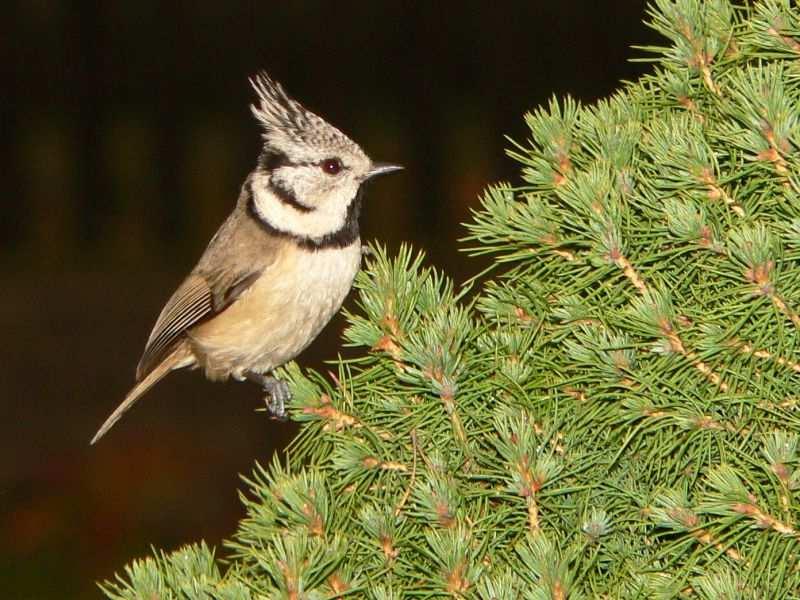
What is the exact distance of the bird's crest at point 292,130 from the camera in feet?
12.8

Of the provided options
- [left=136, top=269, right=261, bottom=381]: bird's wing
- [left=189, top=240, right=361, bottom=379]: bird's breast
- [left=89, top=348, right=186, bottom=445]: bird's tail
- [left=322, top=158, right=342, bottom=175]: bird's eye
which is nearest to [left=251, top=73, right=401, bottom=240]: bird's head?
[left=322, top=158, right=342, bottom=175]: bird's eye

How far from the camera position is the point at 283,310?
3984 mm

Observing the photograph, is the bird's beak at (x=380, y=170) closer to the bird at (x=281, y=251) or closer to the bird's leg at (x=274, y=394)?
the bird at (x=281, y=251)

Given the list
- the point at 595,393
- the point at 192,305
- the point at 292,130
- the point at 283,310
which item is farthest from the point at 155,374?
the point at 595,393

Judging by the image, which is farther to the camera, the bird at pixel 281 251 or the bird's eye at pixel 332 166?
the bird's eye at pixel 332 166

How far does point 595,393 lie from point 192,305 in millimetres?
2416

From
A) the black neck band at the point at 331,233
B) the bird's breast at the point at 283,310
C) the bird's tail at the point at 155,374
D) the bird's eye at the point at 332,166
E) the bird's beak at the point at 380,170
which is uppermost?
the bird's beak at the point at 380,170

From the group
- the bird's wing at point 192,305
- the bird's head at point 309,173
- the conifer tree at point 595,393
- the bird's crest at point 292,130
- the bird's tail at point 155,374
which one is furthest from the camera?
the bird's tail at point 155,374

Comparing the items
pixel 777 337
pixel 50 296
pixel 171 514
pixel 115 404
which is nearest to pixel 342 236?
pixel 777 337

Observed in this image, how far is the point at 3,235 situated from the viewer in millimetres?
9984

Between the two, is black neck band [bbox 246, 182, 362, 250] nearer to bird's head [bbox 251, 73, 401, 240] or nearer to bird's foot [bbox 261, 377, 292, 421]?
bird's head [bbox 251, 73, 401, 240]

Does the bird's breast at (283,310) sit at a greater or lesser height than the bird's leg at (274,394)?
greater

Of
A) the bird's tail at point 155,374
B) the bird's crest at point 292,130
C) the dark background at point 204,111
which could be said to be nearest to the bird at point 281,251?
the bird's crest at point 292,130

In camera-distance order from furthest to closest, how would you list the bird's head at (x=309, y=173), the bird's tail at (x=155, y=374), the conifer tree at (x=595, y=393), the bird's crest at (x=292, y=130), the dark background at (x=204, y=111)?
the dark background at (x=204, y=111) < the bird's tail at (x=155, y=374) < the bird's head at (x=309, y=173) < the bird's crest at (x=292, y=130) < the conifer tree at (x=595, y=393)
